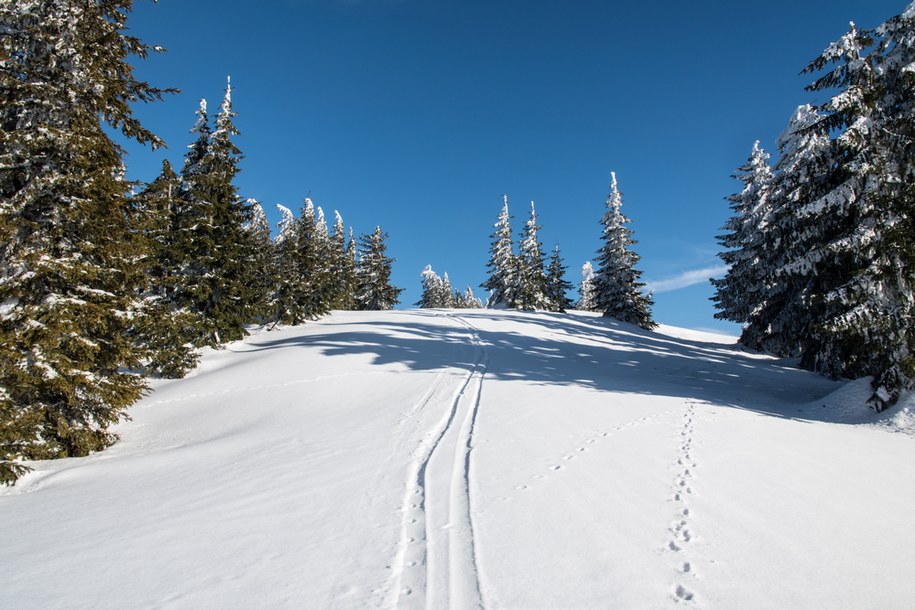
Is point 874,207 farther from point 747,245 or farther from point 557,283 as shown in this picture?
point 557,283

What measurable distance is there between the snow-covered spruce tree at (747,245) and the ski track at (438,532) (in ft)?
78.8

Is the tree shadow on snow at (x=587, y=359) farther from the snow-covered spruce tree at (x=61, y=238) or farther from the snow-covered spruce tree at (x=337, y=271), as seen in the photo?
the snow-covered spruce tree at (x=337, y=271)

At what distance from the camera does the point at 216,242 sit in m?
21.6

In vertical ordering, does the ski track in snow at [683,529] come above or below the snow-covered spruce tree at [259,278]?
below

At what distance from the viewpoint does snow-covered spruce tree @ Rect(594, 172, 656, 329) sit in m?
40.0

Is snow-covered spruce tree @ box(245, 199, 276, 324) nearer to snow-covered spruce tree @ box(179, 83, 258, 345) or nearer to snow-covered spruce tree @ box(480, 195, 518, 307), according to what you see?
snow-covered spruce tree @ box(179, 83, 258, 345)

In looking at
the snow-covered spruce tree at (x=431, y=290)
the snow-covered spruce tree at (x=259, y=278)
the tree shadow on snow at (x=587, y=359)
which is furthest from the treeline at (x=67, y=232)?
the snow-covered spruce tree at (x=431, y=290)

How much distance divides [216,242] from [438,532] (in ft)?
69.6

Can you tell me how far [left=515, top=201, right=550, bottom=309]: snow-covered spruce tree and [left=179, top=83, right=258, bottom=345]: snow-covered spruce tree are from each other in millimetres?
33934

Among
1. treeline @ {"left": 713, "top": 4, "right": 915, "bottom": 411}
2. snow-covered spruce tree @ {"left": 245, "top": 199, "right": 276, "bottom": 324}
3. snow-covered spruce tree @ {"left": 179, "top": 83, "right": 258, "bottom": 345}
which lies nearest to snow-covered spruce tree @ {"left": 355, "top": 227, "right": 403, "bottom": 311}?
snow-covered spruce tree @ {"left": 245, "top": 199, "right": 276, "bottom": 324}

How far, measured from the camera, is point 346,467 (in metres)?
7.16

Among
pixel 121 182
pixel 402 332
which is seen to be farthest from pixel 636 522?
pixel 402 332

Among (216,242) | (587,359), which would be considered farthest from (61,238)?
(587,359)

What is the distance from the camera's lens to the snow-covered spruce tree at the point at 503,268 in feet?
174
